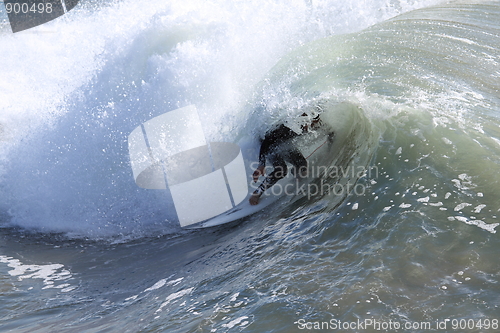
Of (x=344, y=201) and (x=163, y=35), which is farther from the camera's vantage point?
(x=163, y=35)

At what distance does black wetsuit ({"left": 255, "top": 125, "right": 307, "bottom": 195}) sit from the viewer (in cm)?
563

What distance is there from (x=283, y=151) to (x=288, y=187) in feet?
1.94

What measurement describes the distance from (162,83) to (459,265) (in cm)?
486

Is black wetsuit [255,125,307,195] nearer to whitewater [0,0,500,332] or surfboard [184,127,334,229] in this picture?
surfboard [184,127,334,229]

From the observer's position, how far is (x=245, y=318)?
2.49 m

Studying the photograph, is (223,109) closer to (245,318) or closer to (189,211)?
(189,211)

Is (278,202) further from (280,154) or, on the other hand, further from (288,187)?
(280,154)

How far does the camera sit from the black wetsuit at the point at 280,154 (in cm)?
563

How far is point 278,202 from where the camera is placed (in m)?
5.16

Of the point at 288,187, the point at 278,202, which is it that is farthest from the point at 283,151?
the point at 278,202

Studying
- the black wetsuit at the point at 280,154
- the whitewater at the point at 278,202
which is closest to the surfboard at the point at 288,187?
the black wetsuit at the point at 280,154

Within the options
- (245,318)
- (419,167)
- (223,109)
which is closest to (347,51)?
(223,109)

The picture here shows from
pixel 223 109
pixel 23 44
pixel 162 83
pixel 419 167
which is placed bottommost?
pixel 419 167

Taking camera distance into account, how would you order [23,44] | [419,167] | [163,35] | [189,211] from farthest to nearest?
1. [23,44]
2. [163,35]
3. [189,211]
4. [419,167]
